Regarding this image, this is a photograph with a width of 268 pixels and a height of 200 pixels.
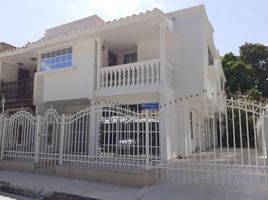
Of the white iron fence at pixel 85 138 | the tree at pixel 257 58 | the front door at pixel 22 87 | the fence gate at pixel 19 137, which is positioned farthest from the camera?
the tree at pixel 257 58

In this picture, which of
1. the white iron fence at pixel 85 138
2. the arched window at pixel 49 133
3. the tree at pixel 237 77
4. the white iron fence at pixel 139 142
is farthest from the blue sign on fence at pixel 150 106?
the tree at pixel 237 77

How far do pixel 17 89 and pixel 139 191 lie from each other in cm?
1159

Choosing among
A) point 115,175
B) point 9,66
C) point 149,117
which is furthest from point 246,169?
point 9,66

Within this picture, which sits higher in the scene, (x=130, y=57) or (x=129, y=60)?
(x=130, y=57)

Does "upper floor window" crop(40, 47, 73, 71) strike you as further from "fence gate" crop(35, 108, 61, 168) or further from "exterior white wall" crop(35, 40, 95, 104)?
"fence gate" crop(35, 108, 61, 168)

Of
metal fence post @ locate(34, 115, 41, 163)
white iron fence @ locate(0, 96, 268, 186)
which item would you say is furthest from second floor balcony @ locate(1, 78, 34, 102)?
metal fence post @ locate(34, 115, 41, 163)

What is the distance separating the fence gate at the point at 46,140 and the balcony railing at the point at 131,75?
300 cm

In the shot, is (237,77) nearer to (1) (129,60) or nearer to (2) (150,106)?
(1) (129,60)

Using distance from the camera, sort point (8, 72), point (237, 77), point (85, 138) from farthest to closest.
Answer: point (237, 77) < point (8, 72) < point (85, 138)

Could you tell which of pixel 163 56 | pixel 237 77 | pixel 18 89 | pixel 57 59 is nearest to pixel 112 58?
pixel 57 59

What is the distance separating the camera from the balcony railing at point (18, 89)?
14.6 metres

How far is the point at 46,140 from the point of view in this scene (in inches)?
388

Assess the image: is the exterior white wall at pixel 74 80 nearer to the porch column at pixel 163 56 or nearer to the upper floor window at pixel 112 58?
the upper floor window at pixel 112 58

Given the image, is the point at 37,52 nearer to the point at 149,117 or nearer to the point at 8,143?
the point at 8,143
